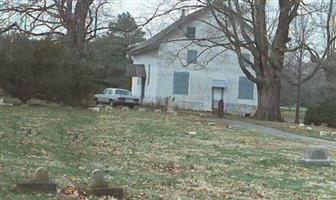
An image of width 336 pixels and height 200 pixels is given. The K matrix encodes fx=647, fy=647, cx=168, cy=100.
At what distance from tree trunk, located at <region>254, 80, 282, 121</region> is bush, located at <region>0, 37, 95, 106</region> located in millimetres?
12686

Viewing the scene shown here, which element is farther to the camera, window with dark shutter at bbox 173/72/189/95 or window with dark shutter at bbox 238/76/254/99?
window with dark shutter at bbox 238/76/254/99

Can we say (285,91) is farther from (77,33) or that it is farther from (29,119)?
(29,119)

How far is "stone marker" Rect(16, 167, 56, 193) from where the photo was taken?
8445 mm

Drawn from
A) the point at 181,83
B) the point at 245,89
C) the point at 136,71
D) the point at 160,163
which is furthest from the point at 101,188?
the point at 136,71

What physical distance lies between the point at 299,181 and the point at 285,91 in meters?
64.7

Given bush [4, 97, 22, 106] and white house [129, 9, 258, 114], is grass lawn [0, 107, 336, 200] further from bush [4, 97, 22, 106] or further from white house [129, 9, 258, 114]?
white house [129, 9, 258, 114]

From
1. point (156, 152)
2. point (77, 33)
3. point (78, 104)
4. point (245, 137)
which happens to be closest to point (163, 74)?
point (77, 33)

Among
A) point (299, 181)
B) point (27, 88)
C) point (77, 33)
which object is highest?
point (77, 33)

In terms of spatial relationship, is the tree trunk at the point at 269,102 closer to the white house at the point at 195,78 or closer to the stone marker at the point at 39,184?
the white house at the point at 195,78

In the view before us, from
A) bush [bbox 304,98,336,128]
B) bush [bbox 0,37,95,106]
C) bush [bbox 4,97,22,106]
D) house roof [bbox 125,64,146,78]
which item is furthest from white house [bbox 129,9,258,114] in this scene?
bush [bbox 0,37,95,106]

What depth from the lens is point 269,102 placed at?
134 feet

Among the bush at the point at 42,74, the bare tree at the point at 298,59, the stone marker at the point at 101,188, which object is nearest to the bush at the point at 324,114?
the bare tree at the point at 298,59

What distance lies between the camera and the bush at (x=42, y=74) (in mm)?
30984

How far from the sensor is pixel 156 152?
15430 millimetres
